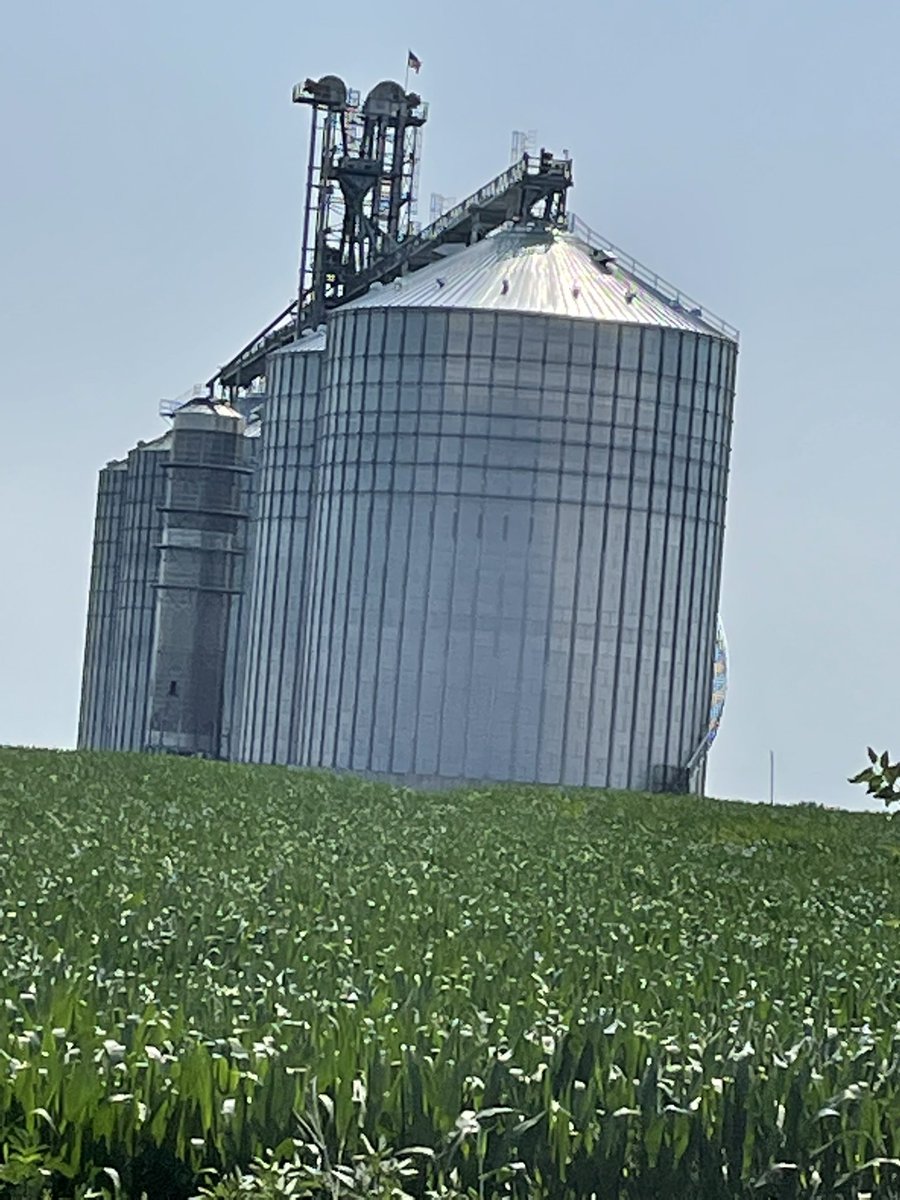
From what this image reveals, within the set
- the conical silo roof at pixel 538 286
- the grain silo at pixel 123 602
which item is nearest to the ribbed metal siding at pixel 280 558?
the conical silo roof at pixel 538 286

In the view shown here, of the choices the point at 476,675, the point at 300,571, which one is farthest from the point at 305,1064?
the point at 300,571

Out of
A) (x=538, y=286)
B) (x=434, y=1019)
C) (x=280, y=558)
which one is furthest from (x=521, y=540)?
(x=434, y=1019)

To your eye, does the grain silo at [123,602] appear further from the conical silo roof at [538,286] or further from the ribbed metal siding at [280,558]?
the conical silo roof at [538,286]

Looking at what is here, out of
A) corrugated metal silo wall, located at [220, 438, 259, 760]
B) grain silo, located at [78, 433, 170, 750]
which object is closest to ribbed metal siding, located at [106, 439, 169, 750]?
grain silo, located at [78, 433, 170, 750]

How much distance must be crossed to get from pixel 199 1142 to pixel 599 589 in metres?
59.0

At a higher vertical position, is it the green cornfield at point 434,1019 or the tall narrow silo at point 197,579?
the tall narrow silo at point 197,579

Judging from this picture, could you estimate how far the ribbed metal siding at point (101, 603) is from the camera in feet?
320

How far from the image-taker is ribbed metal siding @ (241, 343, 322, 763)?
75312mm

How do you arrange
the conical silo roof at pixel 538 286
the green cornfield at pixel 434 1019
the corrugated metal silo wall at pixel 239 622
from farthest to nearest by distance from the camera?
the corrugated metal silo wall at pixel 239 622
the conical silo roof at pixel 538 286
the green cornfield at pixel 434 1019

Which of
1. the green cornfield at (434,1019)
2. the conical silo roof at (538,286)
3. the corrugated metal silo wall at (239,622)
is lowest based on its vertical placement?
the green cornfield at (434,1019)

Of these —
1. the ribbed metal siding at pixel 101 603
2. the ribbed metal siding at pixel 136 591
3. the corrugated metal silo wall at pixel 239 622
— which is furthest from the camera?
the ribbed metal siding at pixel 101 603

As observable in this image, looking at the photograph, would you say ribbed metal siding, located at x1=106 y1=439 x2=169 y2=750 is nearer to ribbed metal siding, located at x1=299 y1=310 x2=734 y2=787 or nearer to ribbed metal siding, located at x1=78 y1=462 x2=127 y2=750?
ribbed metal siding, located at x1=78 y1=462 x2=127 y2=750

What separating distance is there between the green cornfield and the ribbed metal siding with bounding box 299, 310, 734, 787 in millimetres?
34690

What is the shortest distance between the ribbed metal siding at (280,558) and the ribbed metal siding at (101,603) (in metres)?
19.1
